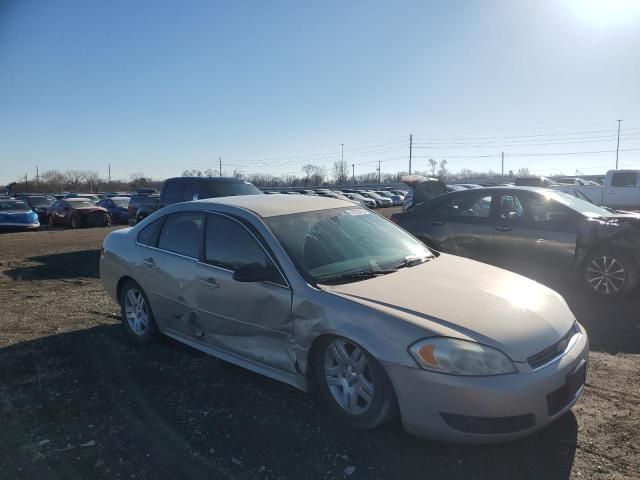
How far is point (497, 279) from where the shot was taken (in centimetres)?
387

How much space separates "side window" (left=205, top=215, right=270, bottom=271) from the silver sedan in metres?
0.01

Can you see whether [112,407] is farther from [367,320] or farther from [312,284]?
[367,320]

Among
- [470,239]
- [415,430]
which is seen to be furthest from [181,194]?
[415,430]

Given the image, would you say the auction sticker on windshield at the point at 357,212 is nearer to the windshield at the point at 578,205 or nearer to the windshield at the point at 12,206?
the windshield at the point at 578,205

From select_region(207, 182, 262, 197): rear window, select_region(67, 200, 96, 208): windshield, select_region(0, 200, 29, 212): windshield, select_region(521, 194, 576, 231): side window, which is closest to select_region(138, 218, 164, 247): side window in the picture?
select_region(521, 194, 576, 231): side window

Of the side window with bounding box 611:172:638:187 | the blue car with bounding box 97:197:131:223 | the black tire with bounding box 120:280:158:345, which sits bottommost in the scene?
the blue car with bounding box 97:197:131:223

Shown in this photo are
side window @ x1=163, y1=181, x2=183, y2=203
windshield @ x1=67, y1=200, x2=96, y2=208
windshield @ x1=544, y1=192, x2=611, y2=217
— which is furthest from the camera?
windshield @ x1=67, y1=200, x2=96, y2=208

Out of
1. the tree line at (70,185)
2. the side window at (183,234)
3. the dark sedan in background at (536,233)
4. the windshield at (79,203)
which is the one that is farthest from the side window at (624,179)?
the tree line at (70,185)

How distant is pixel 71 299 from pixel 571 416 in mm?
6193

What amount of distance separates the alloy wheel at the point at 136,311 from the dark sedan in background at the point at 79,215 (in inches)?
812

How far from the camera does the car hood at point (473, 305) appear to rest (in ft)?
9.64

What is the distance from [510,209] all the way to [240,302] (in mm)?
4781

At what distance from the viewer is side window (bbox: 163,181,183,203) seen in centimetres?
1169

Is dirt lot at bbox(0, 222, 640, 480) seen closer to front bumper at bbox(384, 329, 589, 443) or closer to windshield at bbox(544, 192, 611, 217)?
front bumper at bbox(384, 329, 589, 443)
